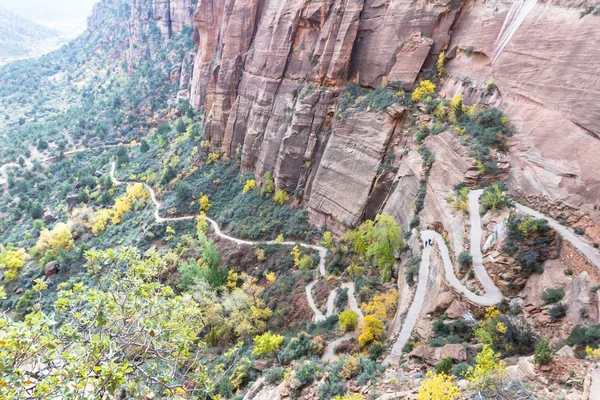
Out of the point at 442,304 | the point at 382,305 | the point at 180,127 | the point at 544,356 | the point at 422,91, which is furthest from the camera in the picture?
the point at 180,127

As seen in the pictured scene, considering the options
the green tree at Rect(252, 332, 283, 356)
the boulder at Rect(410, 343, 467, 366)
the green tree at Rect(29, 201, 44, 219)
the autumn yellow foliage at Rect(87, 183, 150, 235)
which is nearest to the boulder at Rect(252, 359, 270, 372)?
the green tree at Rect(252, 332, 283, 356)

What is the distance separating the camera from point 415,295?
66.8 feet

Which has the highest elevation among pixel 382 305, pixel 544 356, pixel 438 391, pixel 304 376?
pixel 544 356

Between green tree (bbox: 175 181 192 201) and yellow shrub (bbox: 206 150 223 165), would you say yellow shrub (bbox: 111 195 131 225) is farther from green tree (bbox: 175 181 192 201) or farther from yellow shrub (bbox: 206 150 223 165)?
yellow shrub (bbox: 206 150 223 165)

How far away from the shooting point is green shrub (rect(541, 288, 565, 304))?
15000 mm

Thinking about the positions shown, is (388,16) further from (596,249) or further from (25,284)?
(25,284)

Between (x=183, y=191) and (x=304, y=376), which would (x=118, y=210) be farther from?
(x=304, y=376)

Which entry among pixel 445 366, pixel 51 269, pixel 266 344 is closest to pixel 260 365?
pixel 266 344

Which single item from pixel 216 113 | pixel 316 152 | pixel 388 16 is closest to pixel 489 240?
pixel 316 152

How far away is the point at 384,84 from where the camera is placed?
35562mm

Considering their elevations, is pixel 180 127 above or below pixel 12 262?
above

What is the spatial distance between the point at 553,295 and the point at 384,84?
26.6 metres

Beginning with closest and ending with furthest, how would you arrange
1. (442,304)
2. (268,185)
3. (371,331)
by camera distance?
(442,304) → (371,331) → (268,185)

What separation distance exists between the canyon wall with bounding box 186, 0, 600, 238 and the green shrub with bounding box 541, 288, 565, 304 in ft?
11.9
